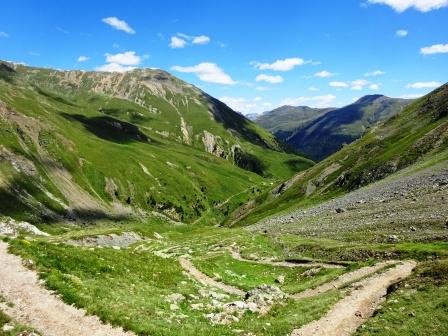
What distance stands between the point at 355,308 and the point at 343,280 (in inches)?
413

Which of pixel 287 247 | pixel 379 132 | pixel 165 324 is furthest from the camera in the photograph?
pixel 379 132

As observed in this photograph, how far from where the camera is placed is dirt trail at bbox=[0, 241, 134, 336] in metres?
22.1

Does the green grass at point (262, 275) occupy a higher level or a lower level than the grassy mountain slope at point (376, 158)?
lower

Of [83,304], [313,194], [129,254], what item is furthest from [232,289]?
[313,194]

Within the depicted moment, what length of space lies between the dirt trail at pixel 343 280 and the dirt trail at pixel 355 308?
192 centimetres

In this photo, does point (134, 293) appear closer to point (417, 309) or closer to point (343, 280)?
point (417, 309)

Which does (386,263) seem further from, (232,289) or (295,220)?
(295,220)

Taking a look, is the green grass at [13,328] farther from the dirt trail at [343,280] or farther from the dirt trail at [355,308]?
the dirt trail at [343,280]

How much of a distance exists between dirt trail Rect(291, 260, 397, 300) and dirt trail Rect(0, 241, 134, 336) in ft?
67.9

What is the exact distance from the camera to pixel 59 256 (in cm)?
3253

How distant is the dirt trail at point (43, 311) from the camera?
2209 centimetres

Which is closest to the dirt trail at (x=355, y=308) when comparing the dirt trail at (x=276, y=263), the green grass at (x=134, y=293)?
the green grass at (x=134, y=293)

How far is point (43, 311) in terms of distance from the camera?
23562 millimetres

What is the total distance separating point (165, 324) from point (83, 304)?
15.9ft
